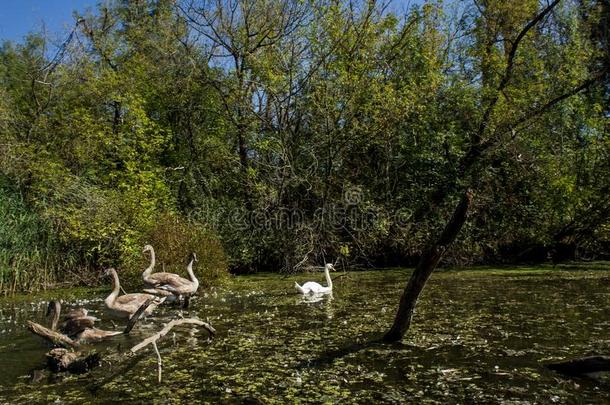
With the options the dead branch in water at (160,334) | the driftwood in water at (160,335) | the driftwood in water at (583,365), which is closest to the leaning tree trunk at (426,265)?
the driftwood in water at (583,365)

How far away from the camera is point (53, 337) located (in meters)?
9.33

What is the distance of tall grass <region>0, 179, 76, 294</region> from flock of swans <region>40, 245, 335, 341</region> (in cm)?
461

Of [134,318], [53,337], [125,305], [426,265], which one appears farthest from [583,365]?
[125,305]

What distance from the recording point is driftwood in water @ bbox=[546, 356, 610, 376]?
7.00 m

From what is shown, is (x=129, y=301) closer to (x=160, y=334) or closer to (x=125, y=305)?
(x=125, y=305)

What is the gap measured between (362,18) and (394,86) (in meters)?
2.98

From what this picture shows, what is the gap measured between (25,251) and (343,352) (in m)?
11.9

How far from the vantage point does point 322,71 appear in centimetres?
2167

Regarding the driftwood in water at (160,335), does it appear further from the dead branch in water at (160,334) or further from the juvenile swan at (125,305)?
the juvenile swan at (125,305)

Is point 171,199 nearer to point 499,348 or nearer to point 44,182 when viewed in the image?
point 44,182

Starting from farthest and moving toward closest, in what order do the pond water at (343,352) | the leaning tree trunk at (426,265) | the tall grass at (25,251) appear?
the tall grass at (25,251)
the leaning tree trunk at (426,265)
the pond water at (343,352)

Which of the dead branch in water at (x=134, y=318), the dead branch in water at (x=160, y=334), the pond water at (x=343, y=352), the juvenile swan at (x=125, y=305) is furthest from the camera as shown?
the juvenile swan at (x=125, y=305)

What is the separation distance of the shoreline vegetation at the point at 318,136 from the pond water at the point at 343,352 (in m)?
6.47

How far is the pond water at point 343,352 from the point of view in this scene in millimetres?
6844
